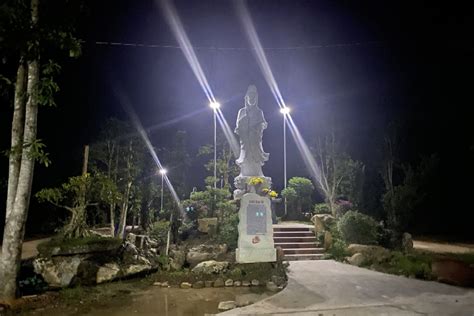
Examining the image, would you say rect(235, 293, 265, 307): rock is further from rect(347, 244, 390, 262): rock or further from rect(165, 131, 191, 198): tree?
rect(165, 131, 191, 198): tree

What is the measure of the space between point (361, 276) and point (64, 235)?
7.01 meters

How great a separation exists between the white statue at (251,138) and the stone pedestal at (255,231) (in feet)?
6.11

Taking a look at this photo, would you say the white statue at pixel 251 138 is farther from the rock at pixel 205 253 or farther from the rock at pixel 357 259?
the rock at pixel 357 259

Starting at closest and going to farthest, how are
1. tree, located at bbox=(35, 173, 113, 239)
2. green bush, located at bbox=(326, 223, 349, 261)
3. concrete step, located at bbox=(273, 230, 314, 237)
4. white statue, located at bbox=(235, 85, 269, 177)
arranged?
tree, located at bbox=(35, 173, 113, 239) < green bush, located at bbox=(326, 223, 349, 261) < white statue, located at bbox=(235, 85, 269, 177) < concrete step, located at bbox=(273, 230, 314, 237)

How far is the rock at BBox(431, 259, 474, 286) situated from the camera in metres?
7.27

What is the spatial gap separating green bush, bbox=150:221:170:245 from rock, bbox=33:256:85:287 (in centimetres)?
311

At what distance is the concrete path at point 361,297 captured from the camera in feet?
18.6

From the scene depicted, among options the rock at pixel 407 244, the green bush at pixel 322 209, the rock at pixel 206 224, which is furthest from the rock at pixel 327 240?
the green bush at pixel 322 209

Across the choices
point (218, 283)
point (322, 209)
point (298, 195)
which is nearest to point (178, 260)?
point (218, 283)

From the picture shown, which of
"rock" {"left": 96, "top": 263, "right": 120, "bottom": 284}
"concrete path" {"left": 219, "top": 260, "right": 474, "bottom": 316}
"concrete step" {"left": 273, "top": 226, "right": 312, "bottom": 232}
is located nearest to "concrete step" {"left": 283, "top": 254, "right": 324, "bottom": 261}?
"concrete step" {"left": 273, "top": 226, "right": 312, "bottom": 232}

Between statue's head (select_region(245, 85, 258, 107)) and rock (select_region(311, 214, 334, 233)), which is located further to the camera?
statue's head (select_region(245, 85, 258, 107))

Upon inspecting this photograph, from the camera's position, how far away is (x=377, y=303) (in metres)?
6.11

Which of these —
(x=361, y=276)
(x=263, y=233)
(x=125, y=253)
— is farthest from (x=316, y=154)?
(x=125, y=253)

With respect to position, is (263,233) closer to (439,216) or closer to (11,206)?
(11,206)
